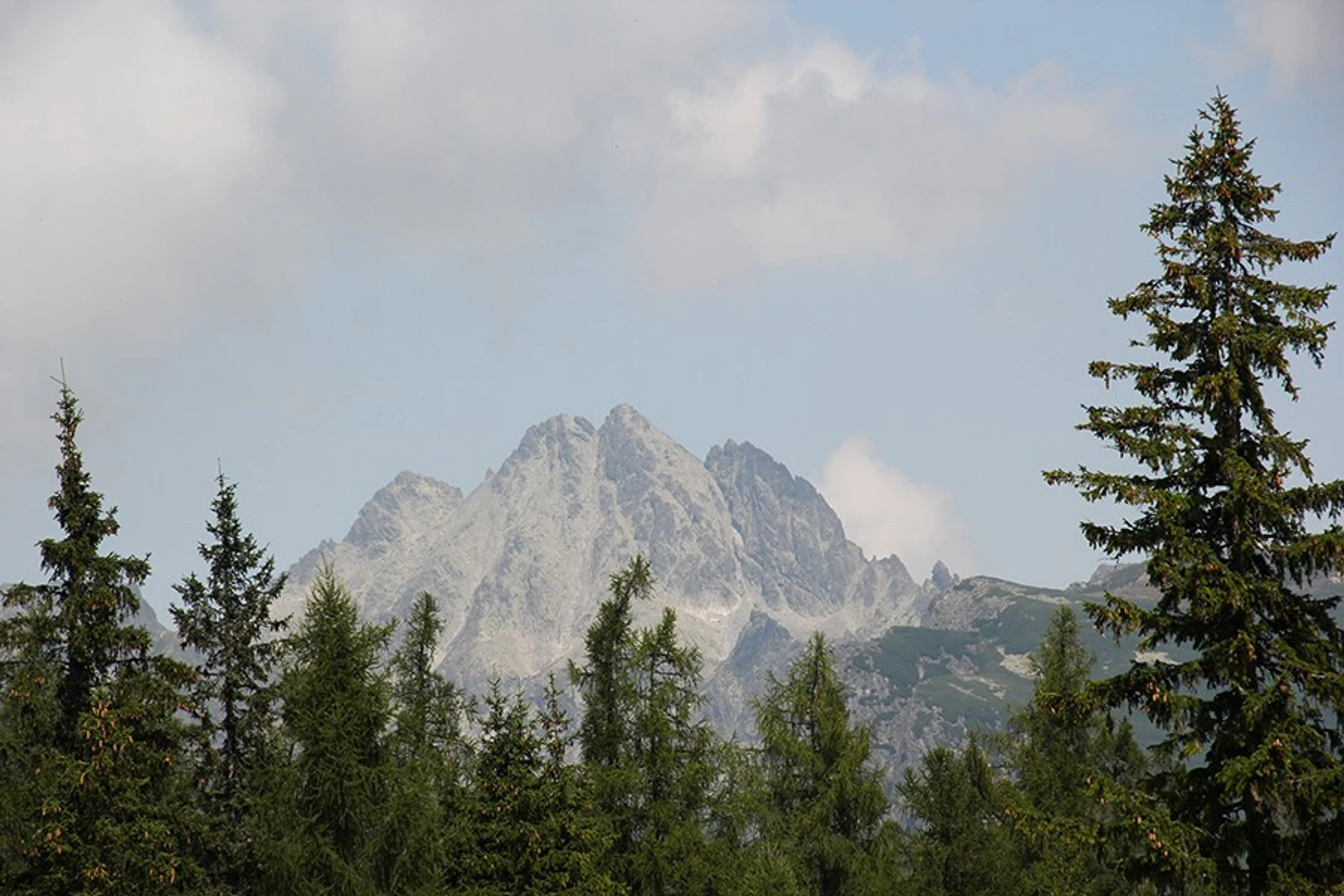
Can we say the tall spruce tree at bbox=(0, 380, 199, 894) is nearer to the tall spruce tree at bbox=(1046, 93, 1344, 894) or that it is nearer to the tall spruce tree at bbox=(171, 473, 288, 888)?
the tall spruce tree at bbox=(171, 473, 288, 888)

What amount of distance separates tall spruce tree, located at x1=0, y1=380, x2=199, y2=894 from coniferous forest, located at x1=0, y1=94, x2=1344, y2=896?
0.08m

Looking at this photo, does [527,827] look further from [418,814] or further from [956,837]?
[956,837]

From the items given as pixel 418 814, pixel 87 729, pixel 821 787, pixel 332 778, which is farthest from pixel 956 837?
pixel 87 729

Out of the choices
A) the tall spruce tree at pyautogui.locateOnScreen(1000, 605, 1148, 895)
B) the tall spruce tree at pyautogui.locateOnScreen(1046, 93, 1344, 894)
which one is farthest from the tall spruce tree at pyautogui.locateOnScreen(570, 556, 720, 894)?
the tall spruce tree at pyautogui.locateOnScreen(1046, 93, 1344, 894)

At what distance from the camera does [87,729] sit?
27.0 meters

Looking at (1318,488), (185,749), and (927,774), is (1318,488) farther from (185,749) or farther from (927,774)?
(927,774)

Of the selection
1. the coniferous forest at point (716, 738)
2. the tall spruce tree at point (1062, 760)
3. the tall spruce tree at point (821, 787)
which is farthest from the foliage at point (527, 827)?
the tall spruce tree at point (1062, 760)

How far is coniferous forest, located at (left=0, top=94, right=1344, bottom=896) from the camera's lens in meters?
17.9

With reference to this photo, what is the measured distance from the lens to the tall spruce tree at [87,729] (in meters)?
26.9

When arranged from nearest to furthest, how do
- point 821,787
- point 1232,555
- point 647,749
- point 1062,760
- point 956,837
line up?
point 1232,555
point 647,749
point 821,787
point 1062,760
point 956,837

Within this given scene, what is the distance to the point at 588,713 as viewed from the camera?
37.8 metres

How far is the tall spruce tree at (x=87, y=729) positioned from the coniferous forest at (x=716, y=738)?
8 centimetres

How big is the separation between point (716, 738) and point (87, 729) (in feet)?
59.4

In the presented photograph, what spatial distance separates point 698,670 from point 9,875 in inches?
767
